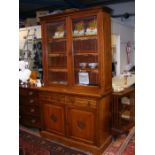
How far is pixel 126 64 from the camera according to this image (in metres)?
4.60

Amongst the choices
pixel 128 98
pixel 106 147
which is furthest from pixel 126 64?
pixel 106 147

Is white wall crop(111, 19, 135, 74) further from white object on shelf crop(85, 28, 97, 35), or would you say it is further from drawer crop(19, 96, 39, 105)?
drawer crop(19, 96, 39, 105)

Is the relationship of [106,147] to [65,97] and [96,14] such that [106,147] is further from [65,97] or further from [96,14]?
[96,14]

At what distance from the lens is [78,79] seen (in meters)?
2.92

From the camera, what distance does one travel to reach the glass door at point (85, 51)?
2730 mm

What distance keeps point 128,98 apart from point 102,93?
0.69 m

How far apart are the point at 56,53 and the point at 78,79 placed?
→ 22.4 inches

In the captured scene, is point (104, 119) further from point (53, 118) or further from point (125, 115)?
point (53, 118)

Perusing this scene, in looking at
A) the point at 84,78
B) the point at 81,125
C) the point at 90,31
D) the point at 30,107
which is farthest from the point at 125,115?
the point at 30,107

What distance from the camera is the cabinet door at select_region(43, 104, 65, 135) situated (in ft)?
9.73

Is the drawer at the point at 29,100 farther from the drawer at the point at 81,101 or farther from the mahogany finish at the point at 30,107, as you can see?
the drawer at the point at 81,101

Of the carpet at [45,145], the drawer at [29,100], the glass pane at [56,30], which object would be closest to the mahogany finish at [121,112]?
the carpet at [45,145]

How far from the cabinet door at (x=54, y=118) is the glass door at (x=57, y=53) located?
0.40 metres

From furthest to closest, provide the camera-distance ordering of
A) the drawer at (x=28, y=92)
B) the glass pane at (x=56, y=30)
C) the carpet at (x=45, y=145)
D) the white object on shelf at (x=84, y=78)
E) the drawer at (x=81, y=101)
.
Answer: the drawer at (x=28, y=92) < the glass pane at (x=56, y=30) < the white object on shelf at (x=84, y=78) < the carpet at (x=45, y=145) < the drawer at (x=81, y=101)
